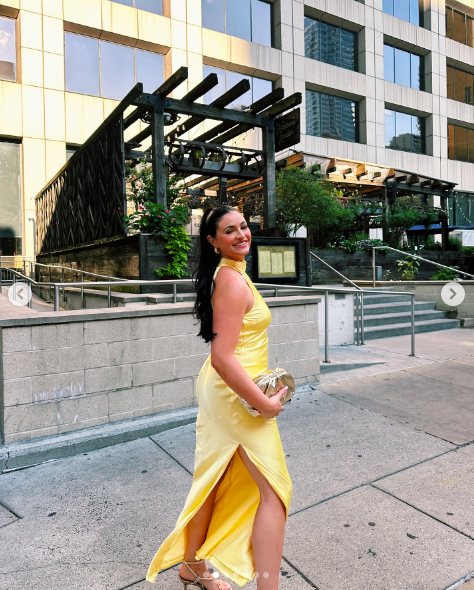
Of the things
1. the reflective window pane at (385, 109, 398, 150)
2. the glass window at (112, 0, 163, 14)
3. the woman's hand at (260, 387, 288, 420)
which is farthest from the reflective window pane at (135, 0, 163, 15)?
the woman's hand at (260, 387, 288, 420)

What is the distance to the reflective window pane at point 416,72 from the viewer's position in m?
26.1

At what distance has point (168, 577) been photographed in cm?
243

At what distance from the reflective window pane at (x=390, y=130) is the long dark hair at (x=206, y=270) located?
24.9 meters

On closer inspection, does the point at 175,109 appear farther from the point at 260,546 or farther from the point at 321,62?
the point at 321,62

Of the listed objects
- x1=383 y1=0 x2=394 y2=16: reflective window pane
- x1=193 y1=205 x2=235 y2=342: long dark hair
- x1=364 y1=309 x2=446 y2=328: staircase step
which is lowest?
x1=364 y1=309 x2=446 y2=328: staircase step

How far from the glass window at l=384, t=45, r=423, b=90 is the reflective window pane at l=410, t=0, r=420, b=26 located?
1.78 metres

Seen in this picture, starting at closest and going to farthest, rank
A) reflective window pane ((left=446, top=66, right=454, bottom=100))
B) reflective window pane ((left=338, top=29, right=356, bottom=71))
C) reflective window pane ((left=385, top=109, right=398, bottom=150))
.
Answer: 1. reflective window pane ((left=338, top=29, right=356, bottom=71))
2. reflective window pane ((left=385, top=109, right=398, bottom=150))
3. reflective window pane ((left=446, top=66, right=454, bottom=100))

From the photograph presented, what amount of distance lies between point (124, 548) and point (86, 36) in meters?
20.3

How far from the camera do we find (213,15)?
20047 millimetres

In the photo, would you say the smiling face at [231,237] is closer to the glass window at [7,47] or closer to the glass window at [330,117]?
the glass window at [7,47]

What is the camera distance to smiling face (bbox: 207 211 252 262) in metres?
1.98

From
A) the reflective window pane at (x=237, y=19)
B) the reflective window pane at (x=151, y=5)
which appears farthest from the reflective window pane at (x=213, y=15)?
the reflective window pane at (x=151, y=5)

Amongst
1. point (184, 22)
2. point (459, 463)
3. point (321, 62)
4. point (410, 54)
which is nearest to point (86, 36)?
point (184, 22)

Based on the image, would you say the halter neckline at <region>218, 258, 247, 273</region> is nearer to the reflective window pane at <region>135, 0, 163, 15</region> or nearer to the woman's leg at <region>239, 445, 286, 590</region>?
the woman's leg at <region>239, 445, 286, 590</region>
